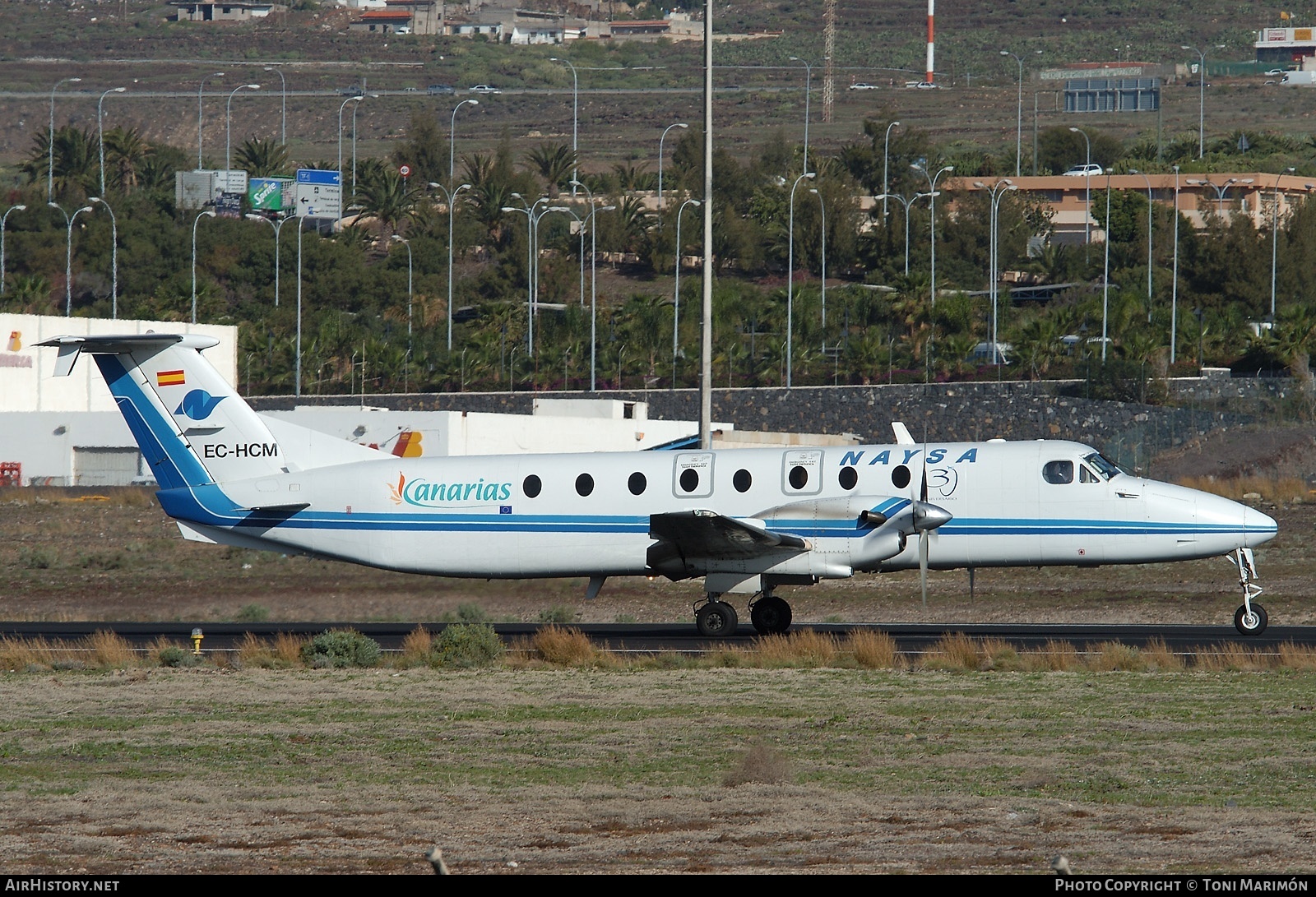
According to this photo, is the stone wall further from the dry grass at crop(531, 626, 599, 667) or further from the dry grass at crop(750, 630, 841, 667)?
the dry grass at crop(531, 626, 599, 667)

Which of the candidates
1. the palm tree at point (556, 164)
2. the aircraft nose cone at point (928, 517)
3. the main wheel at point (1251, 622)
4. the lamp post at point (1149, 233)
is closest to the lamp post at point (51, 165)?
the palm tree at point (556, 164)

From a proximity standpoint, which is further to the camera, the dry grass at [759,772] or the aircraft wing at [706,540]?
the aircraft wing at [706,540]

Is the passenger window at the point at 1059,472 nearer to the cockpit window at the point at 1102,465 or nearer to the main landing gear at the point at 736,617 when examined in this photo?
the cockpit window at the point at 1102,465

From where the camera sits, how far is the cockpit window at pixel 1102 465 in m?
25.8

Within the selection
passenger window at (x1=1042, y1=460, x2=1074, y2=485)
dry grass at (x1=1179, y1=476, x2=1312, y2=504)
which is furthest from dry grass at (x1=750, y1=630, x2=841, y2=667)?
dry grass at (x1=1179, y1=476, x2=1312, y2=504)

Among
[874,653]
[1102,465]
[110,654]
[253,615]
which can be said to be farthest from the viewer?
[253,615]

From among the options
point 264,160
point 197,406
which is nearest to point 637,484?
point 197,406

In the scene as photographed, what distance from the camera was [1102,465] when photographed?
26.0 metres

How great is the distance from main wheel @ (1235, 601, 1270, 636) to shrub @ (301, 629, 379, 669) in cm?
1305

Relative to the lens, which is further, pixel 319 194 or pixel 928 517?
pixel 319 194

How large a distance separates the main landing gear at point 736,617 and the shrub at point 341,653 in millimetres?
5403

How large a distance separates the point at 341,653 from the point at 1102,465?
12187 millimetres

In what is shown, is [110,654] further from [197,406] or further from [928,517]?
[928,517]

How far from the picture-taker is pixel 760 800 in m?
12.9
